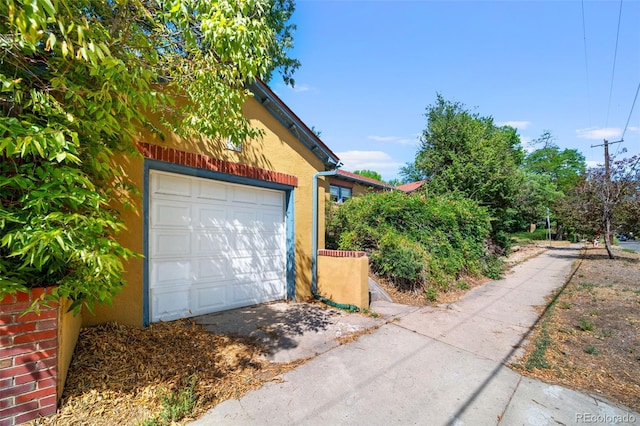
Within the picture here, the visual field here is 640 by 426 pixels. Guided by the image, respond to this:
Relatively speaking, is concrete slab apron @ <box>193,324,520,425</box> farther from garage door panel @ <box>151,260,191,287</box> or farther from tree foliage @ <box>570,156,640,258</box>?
tree foliage @ <box>570,156,640,258</box>

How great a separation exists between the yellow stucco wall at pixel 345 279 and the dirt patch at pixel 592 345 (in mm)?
2594

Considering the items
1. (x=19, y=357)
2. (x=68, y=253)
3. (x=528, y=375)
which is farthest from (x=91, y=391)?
(x=528, y=375)

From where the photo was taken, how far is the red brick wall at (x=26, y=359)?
2062 mm

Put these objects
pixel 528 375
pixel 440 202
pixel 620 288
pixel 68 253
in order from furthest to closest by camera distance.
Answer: pixel 440 202 → pixel 620 288 → pixel 528 375 → pixel 68 253

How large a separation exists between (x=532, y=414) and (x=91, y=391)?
163 inches

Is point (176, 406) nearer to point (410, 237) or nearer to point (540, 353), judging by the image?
point (540, 353)

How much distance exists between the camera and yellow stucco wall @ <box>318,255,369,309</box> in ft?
18.0

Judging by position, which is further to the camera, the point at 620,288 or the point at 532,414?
the point at 620,288

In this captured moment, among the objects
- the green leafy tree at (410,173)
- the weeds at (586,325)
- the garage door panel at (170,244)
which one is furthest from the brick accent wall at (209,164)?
the green leafy tree at (410,173)

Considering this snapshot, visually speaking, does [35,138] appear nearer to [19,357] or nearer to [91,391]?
[19,357]

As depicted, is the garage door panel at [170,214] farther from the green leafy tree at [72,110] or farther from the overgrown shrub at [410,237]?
the overgrown shrub at [410,237]

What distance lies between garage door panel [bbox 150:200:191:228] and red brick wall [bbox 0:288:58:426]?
6.70 ft

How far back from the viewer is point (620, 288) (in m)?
7.64

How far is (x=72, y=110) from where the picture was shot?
7.52ft
